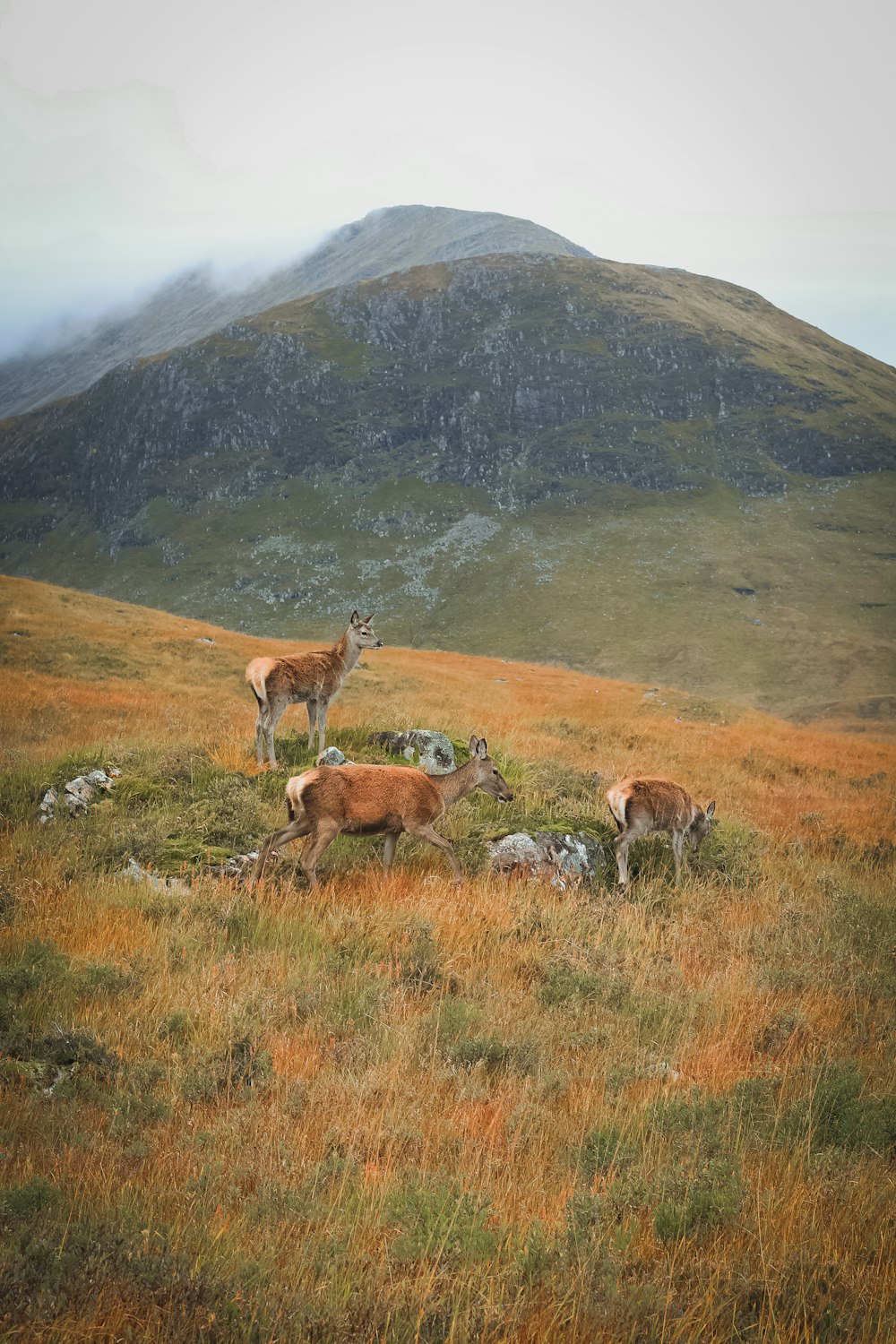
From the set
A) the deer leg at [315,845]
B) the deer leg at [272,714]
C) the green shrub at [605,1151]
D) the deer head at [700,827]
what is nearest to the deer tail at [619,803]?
the deer head at [700,827]

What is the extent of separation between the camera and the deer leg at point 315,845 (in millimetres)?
10055

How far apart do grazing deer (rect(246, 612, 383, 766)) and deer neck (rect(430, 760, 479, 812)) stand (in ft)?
13.2

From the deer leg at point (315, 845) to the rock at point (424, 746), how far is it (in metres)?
5.12

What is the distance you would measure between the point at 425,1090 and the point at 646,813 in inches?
306

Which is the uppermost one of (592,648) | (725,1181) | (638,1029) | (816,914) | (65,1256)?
(65,1256)

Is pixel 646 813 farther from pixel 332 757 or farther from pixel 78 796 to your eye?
pixel 78 796

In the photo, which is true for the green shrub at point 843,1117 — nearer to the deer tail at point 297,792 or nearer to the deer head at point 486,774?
the deer tail at point 297,792

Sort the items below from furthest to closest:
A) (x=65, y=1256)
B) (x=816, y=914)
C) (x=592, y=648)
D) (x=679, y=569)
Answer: (x=679, y=569) → (x=592, y=648) → (x=816, y=914) → (x=65, y=1256)

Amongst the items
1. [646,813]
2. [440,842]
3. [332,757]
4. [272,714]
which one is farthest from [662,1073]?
[272,714]

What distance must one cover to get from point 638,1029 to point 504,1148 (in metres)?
2.46

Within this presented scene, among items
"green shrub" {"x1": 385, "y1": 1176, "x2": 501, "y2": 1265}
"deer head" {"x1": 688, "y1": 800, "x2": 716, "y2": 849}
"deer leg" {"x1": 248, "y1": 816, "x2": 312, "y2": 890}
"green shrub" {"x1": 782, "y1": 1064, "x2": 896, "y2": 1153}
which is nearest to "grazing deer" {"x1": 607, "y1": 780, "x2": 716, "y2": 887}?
"deer head" {"x1": 688, "y1": 800, "x2": 716, "y2": 849}

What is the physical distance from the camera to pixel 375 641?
20750mm

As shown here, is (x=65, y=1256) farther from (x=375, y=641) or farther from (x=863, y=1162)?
(x=375, y=641)


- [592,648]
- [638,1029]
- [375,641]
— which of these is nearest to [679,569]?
[592,648]
